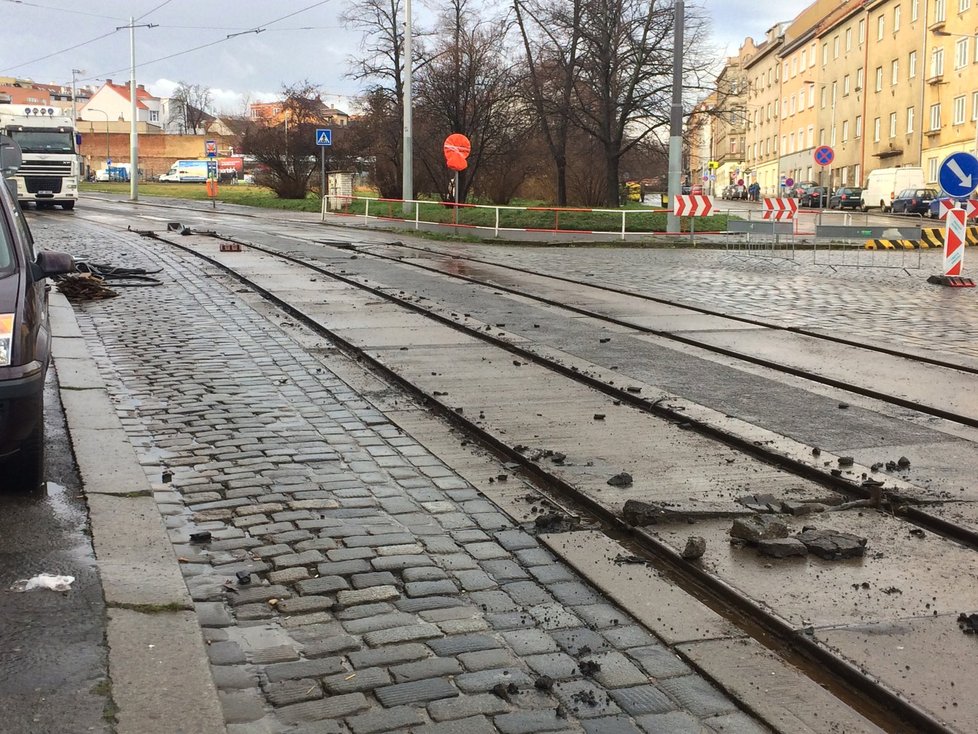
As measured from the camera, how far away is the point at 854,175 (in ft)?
259

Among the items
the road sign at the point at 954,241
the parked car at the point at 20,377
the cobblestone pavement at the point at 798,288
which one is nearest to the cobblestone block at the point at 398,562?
the parked car at the point at 20,377

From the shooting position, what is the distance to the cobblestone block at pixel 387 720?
3.30 m

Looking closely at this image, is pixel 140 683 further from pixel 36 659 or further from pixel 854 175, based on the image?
pixel 854 175

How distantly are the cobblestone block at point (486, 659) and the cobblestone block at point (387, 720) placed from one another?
359mm

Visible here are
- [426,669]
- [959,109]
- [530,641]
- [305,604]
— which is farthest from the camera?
[959,109]

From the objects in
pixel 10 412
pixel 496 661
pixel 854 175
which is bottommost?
pixel 496 661

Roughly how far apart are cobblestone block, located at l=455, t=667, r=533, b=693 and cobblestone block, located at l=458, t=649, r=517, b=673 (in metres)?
0.03

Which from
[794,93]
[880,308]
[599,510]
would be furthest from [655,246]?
[794,93]

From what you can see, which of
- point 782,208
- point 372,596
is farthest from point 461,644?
point 782,208

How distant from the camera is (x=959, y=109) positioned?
6088 cm

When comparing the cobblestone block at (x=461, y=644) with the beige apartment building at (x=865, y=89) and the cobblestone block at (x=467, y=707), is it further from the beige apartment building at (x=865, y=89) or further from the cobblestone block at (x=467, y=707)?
the beige apartment building at (x=865, y=89)

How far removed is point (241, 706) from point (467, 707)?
2.37 feet

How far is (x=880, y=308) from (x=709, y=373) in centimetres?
670

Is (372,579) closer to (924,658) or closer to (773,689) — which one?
(773,689)
